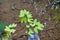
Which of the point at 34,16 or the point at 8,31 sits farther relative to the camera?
the point at 34,16

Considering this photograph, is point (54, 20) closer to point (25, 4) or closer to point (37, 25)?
point (25, 4)

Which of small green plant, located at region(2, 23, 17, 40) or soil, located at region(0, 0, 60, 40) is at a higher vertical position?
soil, located at region(0, 0, 60, 40)

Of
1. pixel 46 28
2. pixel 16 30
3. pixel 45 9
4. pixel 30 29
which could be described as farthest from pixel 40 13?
pixel 30 29

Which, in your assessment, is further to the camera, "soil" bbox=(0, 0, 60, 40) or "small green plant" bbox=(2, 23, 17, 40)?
"soil" bbox=(0, 0, 60, 40)

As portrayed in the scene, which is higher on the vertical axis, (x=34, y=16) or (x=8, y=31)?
(x=34, y=16)

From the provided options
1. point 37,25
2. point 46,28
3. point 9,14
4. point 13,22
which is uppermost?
point 9,14

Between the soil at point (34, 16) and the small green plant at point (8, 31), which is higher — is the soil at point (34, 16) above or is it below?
above

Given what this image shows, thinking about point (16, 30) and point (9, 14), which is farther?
point (9, 14)

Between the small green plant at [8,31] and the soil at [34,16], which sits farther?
the soil at [34,16]
